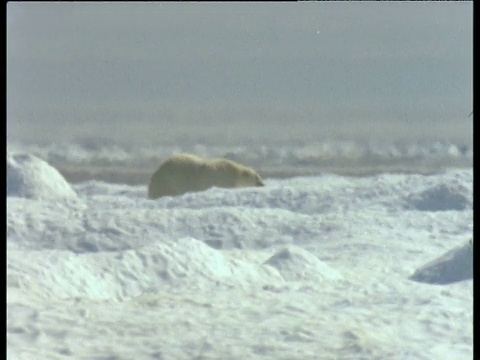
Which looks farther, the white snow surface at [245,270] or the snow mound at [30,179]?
the snow mound at [30,179]

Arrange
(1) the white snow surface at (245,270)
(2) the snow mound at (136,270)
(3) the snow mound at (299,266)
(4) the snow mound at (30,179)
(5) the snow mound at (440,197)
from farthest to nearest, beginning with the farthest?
(4) the snow mound at (30,179), (5) the snow mound at (440,197), (3) the snow mound at (299,266), (2) the snow mound at (136,270), (1) the white snow surface at (245,270)

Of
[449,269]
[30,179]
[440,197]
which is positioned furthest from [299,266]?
[30,179]

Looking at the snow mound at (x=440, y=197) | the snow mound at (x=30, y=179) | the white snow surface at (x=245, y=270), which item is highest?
the snow mound at (x=30, y=179)

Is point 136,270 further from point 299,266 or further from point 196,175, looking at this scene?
point 196,175

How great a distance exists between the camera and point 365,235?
12.7 ft

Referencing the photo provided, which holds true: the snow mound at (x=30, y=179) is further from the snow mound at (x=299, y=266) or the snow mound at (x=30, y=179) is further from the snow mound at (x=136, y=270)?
the snow mound at (x=299, y=266)

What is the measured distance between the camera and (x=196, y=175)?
5770 mm

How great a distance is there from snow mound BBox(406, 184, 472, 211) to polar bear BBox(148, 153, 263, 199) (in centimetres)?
88

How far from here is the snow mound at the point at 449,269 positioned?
346 cm

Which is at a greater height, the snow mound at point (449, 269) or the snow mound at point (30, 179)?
the snow mound at point (30, 179)

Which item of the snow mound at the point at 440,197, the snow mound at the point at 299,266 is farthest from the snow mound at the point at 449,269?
the snow mound at the point at 440,197

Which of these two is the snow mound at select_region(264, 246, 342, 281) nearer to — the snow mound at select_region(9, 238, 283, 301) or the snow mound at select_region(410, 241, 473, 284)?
the snow mound at select_region(9, 238, 283, 301)

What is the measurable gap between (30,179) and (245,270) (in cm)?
180

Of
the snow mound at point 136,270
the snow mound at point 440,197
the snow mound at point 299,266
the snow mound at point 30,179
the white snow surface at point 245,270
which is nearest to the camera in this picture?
the white snow surface at point 245,270
